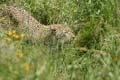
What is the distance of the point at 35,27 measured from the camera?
6547 millimetres

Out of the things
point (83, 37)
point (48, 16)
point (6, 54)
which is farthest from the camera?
point (48, 16)

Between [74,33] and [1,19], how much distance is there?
1.14 metres

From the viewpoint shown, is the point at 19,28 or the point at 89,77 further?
the point at 19,28

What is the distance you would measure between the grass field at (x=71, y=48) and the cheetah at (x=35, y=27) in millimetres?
161

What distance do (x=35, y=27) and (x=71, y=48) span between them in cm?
97

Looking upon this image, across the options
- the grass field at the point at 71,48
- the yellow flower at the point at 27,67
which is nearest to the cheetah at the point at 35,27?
the grass field at the point at 71,48

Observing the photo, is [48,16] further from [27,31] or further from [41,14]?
[27,31]

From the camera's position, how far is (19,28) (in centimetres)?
658

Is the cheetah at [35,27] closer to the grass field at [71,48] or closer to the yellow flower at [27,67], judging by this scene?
the grass field at [71,48]

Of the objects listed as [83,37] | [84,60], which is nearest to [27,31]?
[83,37]

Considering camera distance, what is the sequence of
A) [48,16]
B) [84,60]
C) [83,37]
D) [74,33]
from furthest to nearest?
[48,16]
[74,33]
[83,37]
[84,60]

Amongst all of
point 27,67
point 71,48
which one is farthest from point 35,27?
point 27,67

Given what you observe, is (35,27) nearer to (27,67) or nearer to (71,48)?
(71,48)

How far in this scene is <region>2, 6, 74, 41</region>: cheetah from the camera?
6.20 meters
